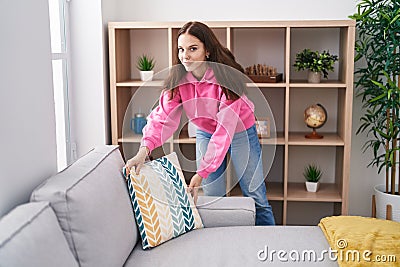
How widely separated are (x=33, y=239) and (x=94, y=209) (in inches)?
15.5

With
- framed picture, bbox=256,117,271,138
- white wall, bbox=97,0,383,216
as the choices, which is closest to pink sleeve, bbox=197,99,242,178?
framed picture, bbox=256,117,271,138

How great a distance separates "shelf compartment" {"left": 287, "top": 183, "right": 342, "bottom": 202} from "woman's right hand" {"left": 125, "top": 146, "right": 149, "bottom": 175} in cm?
127

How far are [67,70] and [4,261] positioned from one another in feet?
6.74

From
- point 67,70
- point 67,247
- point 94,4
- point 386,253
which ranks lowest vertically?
point 386,253

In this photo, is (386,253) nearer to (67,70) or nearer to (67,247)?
(67,247)

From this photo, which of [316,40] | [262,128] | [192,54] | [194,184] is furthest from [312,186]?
[192,54]

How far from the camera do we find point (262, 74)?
3.30 meters

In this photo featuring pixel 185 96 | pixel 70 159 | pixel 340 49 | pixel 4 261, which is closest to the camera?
pixel 4 261

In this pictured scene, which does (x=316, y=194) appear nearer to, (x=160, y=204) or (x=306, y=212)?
(x=306, y=212)

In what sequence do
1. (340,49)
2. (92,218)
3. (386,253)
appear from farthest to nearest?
(340,49) < (386,253) < (92,218)

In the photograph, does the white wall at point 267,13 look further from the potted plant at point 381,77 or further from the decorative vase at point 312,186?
the decorative vase at point 312,186

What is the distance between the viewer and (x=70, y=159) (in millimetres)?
3229

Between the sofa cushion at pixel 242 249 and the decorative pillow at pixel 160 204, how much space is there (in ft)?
0.15

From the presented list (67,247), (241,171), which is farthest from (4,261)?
(241,171)
